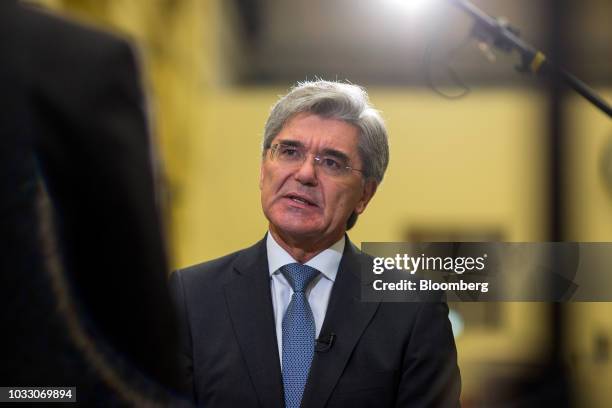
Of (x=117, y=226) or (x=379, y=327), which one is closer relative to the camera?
(x=117, y=226)

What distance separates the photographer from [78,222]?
0.84m

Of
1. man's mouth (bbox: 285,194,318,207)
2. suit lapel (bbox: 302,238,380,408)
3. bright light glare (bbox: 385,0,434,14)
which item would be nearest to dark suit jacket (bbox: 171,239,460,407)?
suit lapel (bbox: 302,238,380,408)

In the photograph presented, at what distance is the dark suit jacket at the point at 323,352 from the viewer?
57.0 inches

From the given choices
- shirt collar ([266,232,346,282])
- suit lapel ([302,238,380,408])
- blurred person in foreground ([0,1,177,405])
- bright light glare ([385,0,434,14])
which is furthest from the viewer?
bright light glare ([385,0,434,14])

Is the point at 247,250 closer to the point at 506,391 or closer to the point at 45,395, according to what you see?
the point at 506,391

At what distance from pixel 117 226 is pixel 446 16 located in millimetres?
1085

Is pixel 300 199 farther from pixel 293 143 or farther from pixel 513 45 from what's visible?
pixel 513 45

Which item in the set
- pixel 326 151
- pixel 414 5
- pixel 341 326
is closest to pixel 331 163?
pixel 326 151

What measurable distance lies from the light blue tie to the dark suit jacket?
0.02 m

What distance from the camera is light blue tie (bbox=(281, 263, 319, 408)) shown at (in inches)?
57.5

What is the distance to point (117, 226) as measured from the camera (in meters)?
0.84

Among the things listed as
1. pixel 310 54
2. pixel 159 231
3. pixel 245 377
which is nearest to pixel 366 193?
pixel 245 377

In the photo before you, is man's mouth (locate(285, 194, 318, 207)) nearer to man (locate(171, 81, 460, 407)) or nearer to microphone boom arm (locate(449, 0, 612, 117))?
man (locate(171, 81, 460, 407))

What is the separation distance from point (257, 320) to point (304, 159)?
12.0 inches
